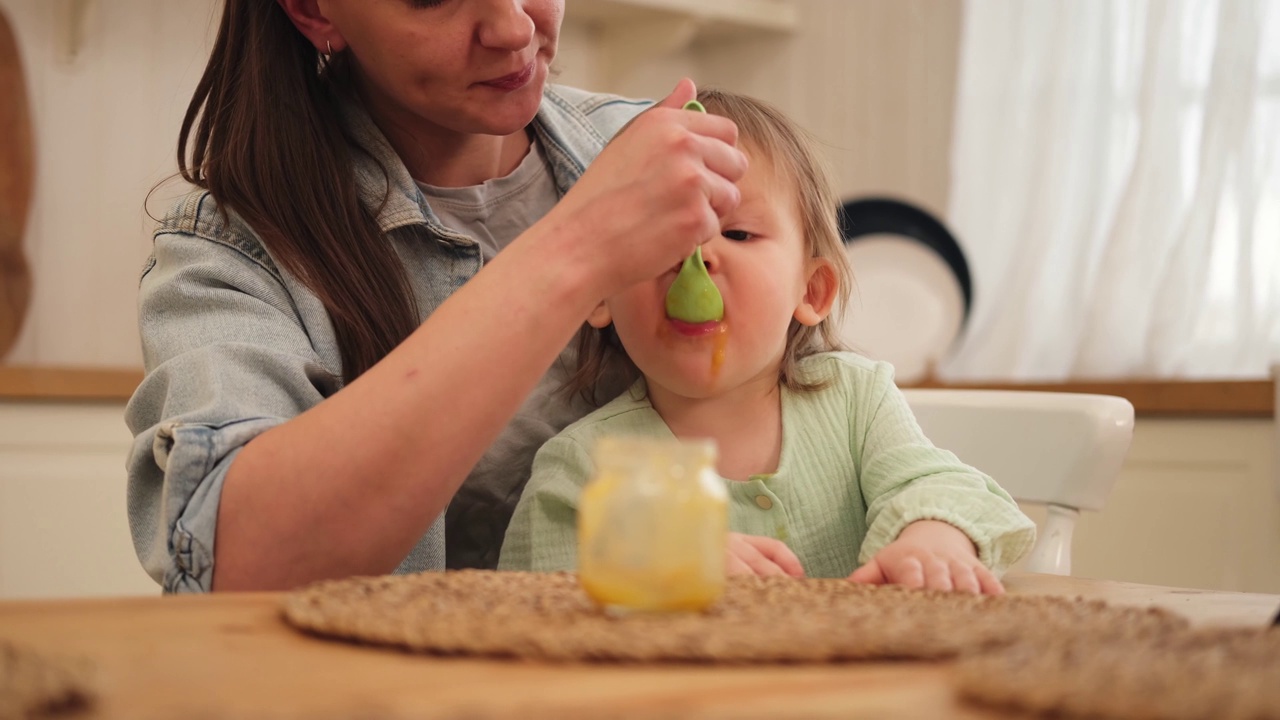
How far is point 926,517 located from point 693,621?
0.46 meters

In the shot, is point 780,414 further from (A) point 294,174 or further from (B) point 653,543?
(B) point 653,543

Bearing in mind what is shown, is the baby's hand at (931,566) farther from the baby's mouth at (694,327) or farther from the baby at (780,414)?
the baby's mouth at (694,327)

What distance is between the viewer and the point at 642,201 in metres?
0.85

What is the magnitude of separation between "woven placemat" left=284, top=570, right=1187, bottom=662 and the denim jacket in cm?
25

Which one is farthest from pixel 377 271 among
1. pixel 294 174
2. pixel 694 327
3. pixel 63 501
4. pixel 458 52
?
pixel 63 501

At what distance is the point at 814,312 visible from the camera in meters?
1.25

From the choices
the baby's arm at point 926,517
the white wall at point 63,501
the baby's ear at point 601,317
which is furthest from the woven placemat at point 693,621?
the white wall at point 63,501

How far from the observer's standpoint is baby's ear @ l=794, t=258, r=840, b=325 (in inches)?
48.6

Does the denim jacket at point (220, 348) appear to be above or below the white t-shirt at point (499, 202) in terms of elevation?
below

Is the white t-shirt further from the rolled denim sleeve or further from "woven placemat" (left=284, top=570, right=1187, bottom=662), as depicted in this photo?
"woven placemat" (left=284, top=570, right=1187, bottom=662)

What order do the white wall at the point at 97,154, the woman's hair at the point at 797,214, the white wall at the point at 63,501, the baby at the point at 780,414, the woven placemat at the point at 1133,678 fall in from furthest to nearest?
the white wall at the point at 97,154, the white wall at the point at 63,501, the woman's hair at the point at 797,214, the baby at the point at 780,414, the woven placemat at the point at 1133,678

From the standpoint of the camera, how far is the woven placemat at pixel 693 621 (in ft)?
1.73

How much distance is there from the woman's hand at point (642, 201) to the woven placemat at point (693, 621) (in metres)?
0.24

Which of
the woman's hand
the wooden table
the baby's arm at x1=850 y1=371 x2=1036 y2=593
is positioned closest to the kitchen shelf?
the baby's arm at x1=850 y1=371 x2=1036 y2=593
